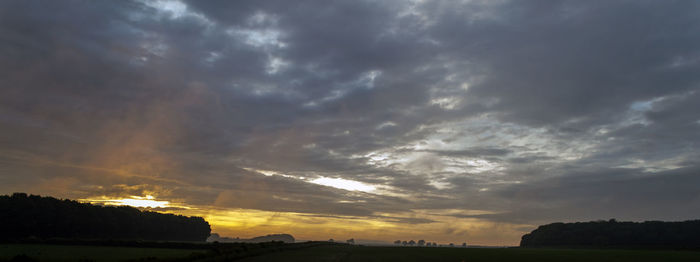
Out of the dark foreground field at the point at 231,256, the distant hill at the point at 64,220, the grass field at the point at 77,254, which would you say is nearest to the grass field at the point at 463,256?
the dark foreground field at the point at 231,256

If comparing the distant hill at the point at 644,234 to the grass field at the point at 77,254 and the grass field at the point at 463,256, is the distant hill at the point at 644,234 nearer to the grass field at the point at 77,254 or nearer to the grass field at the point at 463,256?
the grass field at the point at 463,256

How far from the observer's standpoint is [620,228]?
19275cm

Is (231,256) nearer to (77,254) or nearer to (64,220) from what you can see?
(77,254)

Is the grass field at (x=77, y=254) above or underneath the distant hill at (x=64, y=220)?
underneath

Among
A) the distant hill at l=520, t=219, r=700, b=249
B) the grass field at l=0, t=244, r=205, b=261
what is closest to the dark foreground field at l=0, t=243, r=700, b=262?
the grass field at l=0, t=244, r=205, b=261

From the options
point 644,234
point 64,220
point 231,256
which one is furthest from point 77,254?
point 644,234

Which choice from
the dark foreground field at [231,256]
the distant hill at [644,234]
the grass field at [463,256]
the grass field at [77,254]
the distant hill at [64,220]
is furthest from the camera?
the distant hill at [644,234]

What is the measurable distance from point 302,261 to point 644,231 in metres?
186

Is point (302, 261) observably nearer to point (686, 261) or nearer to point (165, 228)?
point (686, 261)

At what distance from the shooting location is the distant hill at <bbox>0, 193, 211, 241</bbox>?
11925 centimetres

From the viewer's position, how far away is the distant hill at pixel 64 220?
391 feet

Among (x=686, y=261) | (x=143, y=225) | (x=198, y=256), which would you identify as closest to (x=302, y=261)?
(x=198, y=256)

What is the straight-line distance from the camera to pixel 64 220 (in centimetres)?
13250

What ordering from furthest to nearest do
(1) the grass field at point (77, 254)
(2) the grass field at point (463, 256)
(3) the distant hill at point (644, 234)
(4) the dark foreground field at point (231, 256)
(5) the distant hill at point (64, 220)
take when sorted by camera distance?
(3) the distant hill at point (644, 234) < (5) the distant hill at point (64, 220) < (2) the grass field at point (463, 256) < (4) the dark foreground field at point (231, 256) < (1) the grass field at point (77, 254)
